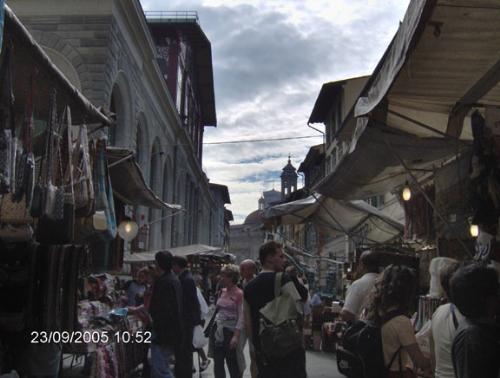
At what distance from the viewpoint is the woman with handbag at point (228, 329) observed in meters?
6.37

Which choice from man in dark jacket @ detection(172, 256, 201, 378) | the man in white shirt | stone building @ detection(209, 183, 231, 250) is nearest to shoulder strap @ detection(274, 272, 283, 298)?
the man in white shirt

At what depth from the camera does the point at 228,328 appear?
21.3 ft

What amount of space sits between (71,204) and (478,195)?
3.28 m

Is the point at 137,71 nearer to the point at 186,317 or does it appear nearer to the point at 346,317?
the point at 186,317

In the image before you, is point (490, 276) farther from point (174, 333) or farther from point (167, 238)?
point (167, 238)

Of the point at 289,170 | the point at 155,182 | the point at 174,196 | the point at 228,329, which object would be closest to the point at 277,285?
the point at 228,329

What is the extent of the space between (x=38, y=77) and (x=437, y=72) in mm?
3319

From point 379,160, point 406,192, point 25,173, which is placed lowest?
point 25,173

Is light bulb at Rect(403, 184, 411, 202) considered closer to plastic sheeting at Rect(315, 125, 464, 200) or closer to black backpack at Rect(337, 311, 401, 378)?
plastic sheeting at Rect(315, 125, 464, 200)

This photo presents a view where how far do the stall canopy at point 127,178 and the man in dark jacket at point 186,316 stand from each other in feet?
5.09

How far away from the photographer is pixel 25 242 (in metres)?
4.44

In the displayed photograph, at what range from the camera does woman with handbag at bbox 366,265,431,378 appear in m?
3.30

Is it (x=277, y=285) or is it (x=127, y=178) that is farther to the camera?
(x=127, y=178)

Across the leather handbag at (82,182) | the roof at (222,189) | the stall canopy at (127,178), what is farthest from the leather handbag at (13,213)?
the roof at (222,189)
